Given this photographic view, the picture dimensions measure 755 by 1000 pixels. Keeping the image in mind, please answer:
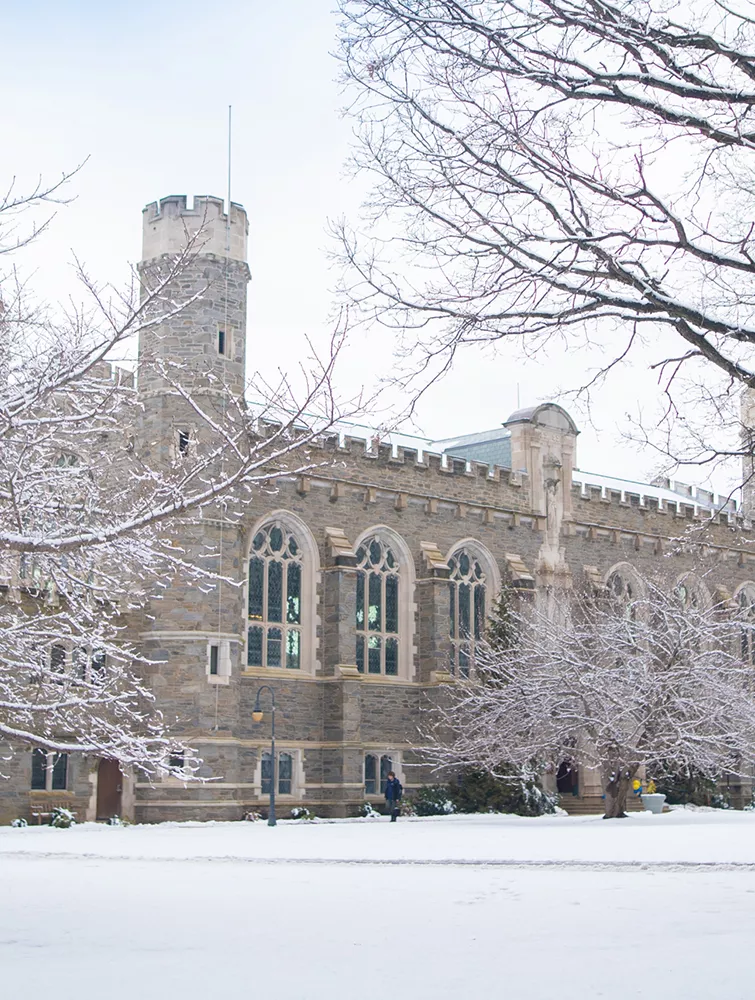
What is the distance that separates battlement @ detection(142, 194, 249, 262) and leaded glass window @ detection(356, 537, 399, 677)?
21.8 feet

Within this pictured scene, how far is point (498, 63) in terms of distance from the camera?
9.66 meters

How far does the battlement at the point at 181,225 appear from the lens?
86.8 ft

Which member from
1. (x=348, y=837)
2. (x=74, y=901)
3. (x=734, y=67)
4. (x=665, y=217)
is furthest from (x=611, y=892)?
(x=348, y=837)

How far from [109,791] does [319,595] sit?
544cm

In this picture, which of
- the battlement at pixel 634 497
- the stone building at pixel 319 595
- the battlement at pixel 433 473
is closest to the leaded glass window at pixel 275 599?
the stone building at pixel 319 595

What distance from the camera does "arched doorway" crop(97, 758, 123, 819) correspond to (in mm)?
25734

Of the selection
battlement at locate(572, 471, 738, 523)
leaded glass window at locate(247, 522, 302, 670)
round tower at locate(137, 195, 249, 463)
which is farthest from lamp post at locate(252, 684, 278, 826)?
battlement at locate(572, 471, 738, 523)

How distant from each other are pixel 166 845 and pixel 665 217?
10.9 m

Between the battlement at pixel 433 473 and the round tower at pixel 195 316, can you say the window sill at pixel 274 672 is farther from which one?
the round tower at pixel 195 316

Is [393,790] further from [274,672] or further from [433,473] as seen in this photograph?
[433,473]

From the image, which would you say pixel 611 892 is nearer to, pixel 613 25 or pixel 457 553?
pixel 613 25

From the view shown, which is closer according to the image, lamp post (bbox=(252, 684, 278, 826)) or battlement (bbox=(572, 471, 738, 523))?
lamp post (bbox=(252, 684, 278, 826))

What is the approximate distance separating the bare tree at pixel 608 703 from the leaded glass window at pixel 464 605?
5.98ft

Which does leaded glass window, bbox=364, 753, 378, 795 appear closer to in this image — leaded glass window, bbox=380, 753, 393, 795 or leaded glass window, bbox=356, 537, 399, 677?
leaded glass window, bbox=380, 753, 393, 795
